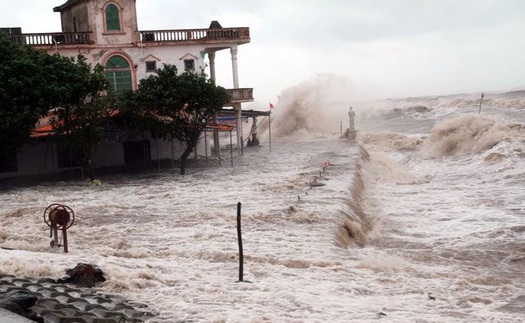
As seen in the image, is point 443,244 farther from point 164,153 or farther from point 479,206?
point 164,153

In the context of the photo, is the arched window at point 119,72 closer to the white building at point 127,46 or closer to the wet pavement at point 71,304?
the white building at point 127,46

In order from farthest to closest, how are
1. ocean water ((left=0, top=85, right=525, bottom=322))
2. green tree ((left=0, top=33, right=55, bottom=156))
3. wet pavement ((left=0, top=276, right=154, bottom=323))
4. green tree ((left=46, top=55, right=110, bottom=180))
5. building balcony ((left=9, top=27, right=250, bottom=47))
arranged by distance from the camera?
building balcony ((left=9, top=27, right=250, bottom=47)) < green tree ((left=46, top=55, right=110, bottom=180)) < green tree ((left=0, top=33, right=55, bottom=156)) < ocean water ((left=0, top=85, right=525, bottom=322)) < wet pavement ((left=0, top=276, right=154, bottom=323))

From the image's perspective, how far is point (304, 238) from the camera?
15297mm

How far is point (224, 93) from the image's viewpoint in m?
28.6

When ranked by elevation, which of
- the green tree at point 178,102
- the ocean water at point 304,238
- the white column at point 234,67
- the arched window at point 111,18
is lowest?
the ocean water at point 304,238

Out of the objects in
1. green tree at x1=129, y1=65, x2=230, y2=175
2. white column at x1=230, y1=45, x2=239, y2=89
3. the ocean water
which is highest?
white column at x1=230, y1=45, x2=239, y2=89

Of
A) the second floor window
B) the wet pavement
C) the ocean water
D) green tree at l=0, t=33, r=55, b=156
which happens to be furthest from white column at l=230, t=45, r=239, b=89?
the wet pavement

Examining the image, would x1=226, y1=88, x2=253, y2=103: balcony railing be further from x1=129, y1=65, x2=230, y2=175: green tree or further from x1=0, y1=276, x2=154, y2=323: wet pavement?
x1=0, y1=276, x2=154, y2=323: wet pavement

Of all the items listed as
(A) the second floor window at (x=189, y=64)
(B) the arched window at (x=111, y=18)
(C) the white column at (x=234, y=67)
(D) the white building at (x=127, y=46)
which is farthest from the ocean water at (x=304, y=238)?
(B) the arched window at (x=111, y=18)

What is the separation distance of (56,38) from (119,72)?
3.09m

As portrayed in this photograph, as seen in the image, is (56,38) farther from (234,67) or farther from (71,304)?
(71,304)

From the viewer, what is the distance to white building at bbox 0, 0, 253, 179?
3104 cm

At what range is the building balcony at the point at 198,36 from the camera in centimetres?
3266

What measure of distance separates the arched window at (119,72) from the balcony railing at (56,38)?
57.3 inches
